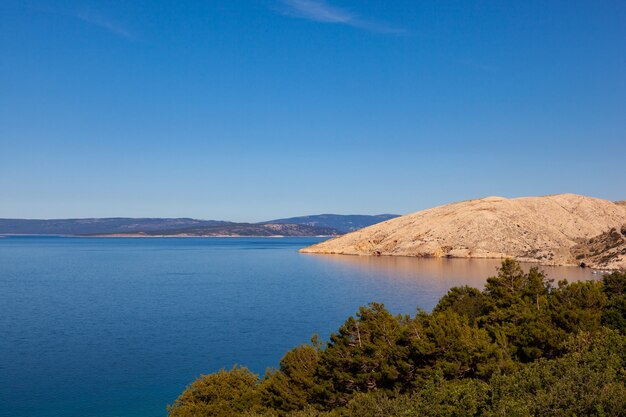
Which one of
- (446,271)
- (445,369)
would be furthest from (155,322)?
(446,271)

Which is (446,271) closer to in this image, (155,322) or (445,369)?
(155,322)

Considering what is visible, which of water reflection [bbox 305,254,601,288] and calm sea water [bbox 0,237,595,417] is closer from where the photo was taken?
calm sea water [bbox 0,237,595,417]

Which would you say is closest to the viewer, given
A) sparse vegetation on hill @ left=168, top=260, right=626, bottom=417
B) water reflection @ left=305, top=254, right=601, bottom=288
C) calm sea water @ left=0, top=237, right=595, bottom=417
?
sparse vegetation on hill @ left=168, top=260, right=626, bottom=417

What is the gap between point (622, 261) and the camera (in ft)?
502

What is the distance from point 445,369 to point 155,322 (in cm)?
5973

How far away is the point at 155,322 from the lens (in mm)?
82312

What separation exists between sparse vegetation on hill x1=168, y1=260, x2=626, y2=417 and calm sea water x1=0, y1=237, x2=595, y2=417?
1255 centimetres

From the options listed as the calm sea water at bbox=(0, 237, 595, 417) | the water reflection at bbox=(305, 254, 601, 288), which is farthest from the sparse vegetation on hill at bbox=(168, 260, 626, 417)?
the water reflection at bbox=(305, 254, 601, 288)

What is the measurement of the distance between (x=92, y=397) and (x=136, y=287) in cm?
8345

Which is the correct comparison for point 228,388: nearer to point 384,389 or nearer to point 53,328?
point 384,389

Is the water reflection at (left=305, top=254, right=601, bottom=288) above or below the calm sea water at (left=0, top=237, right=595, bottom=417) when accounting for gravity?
above

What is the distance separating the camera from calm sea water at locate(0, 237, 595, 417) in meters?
49.1

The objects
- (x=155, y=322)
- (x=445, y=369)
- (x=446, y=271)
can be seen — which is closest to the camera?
(x=445, y=369)

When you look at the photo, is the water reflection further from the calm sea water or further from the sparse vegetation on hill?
the sparse vegetation on hill
